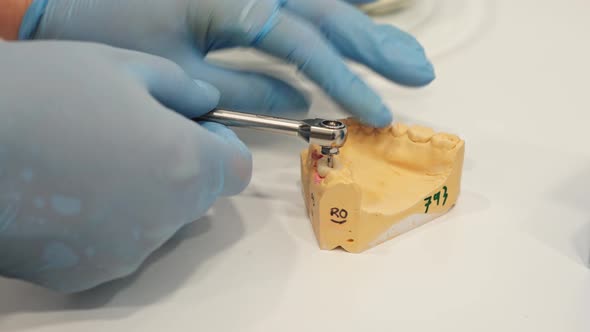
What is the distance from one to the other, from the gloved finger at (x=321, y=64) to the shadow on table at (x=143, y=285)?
0.54ft

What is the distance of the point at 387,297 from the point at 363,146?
182mm

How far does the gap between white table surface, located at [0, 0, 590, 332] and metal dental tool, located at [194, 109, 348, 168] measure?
89 millimetres

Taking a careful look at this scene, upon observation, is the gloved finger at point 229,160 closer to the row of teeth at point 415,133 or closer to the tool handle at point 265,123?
the tool handle at point 265,123

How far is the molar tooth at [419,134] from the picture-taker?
24.1 inches

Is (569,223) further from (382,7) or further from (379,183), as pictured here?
(382,7)

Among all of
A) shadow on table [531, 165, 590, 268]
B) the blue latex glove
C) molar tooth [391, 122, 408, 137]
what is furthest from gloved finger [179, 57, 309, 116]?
shadow on table [531, 165, 590, 268]

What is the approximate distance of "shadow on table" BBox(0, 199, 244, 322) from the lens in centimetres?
53

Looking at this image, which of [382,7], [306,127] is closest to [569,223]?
[306,127]

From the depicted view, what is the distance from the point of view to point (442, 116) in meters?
0.76

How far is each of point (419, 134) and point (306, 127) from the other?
124 millimetres

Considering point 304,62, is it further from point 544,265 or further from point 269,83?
Result: point 544,265

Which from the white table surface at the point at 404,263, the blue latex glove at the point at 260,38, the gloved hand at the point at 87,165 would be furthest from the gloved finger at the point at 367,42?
the gloved hand at the point at 87,165

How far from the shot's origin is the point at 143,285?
1.80ft

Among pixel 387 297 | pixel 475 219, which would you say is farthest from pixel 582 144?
pixel 387 297
